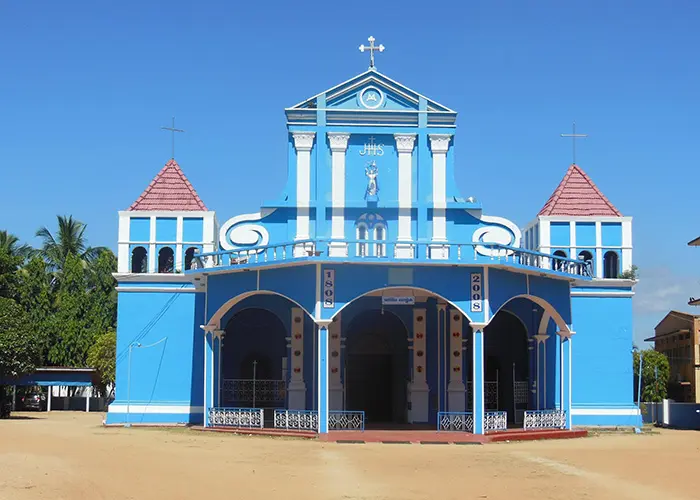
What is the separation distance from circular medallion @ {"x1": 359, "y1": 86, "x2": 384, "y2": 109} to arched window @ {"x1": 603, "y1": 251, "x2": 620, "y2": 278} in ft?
30.7

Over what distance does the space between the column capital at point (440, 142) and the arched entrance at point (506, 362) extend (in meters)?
5.69

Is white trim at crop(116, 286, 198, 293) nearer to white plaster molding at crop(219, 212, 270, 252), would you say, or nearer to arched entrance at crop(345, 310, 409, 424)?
white plaster molding at crop(219, 212, 270, 252)

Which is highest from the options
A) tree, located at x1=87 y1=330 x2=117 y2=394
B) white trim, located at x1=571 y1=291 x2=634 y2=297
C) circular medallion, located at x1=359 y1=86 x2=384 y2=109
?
circular medallion, located at x1=359 y1=86 x2=384 y2=109

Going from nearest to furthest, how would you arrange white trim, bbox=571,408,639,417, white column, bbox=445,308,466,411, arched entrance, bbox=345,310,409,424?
1. white column, bbox=445,308,466,411
2. arched entrance, bbox=345,310,409,424
3. white trim, bbox=571,408,639,417

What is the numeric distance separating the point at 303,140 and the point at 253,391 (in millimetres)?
8047

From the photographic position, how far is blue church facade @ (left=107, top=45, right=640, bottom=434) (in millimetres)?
29422

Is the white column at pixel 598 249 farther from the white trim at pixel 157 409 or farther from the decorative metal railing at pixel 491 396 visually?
the white trim at pixel 157 409

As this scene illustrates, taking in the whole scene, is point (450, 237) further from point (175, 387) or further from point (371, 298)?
point (175, 387)

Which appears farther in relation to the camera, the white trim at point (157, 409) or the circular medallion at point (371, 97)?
the white trim at point (157, 409)

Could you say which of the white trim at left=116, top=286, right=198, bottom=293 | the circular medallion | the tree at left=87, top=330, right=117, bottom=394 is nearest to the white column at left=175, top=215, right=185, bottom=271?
the white trim at left=116, top=286, right=198, bottom=293

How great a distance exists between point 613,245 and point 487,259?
8657 millimetres

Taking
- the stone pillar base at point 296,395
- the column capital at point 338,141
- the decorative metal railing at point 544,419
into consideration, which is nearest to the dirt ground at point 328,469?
the decorative metal railing at point 544,419

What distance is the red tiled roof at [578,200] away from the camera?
111ft

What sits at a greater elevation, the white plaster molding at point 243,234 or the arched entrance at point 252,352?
the white plaster molding at point 243,234
